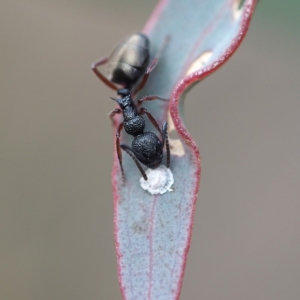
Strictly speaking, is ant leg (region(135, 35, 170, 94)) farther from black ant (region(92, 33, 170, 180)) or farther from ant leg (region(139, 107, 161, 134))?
ant leg (region(139, 107, 161, 134))

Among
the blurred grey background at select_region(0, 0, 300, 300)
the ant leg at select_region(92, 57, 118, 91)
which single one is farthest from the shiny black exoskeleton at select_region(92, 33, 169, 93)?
the blurred grey background at select_region(0, 0, 300, 300)

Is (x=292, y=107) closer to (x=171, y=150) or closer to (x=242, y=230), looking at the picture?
(x=242, y=230)

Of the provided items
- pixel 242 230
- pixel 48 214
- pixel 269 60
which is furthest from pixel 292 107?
pixel 48 214

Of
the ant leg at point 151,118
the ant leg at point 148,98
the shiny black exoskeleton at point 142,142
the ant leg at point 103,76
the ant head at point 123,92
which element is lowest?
the shiny black exoskeleton at point 142,142

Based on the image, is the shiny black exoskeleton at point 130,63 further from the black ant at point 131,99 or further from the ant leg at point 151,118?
the ant leg at point 151,118

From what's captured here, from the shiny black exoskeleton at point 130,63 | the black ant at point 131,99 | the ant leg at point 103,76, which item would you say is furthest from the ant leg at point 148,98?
the ant leg at point 103,76

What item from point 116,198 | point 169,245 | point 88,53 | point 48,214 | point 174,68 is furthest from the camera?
point 88,53
